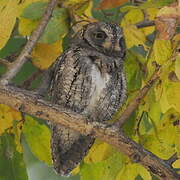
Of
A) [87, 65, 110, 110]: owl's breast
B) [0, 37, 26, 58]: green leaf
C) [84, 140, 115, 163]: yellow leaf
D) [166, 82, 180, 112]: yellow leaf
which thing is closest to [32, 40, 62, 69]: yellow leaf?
[0, 37, 26, 58]: green leaf

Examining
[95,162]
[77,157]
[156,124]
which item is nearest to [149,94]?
[156,124]

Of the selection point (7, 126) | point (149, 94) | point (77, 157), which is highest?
point (149, 94)

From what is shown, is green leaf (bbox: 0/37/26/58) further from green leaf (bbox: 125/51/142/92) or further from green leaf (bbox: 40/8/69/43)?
green leaf (bbox: 125/51/142/92)

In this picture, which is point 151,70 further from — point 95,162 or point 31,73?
point 31,73

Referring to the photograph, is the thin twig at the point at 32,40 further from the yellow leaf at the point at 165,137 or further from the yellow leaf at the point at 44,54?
the yellow leaf at the point at 165,137

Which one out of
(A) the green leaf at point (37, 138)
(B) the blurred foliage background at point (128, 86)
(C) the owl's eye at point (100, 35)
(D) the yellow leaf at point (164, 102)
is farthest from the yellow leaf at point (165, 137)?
(C) the owl's eye at point (100, 35)
